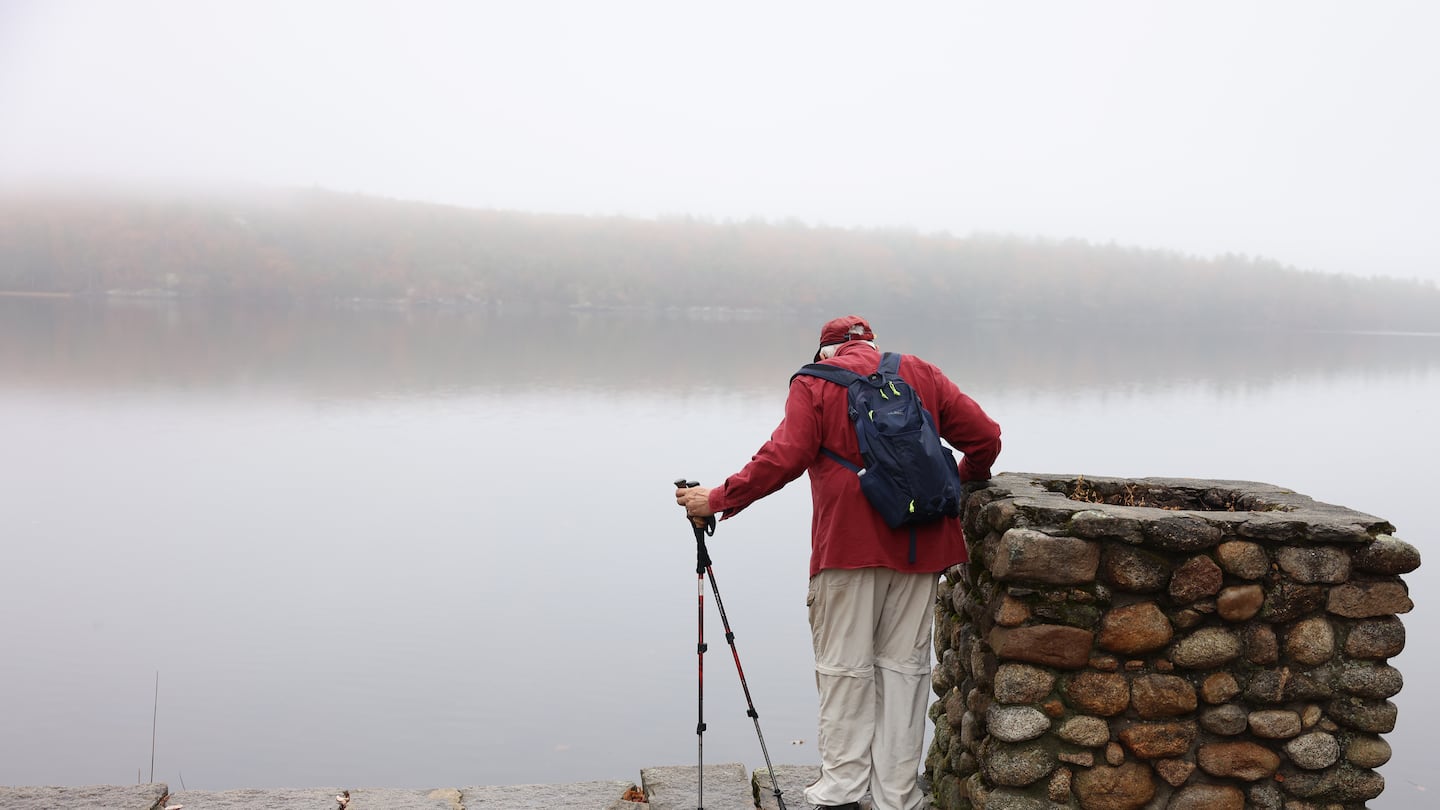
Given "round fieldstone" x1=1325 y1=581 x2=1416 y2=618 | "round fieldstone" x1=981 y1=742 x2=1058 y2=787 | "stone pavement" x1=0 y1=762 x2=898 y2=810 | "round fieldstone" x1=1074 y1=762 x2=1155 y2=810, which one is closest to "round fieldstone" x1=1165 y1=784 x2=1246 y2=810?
"round fieldstone" x1=1074 y1=762 x2=1155 y2=810

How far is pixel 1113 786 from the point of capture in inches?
139

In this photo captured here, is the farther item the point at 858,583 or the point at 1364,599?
the point at 858,583

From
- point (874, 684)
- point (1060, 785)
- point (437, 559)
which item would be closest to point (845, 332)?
point (874, 684)

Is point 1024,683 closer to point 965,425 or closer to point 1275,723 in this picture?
point 1275,723

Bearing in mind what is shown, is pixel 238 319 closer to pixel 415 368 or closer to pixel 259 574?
pixel 415 368

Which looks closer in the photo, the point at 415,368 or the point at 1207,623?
the point at 1207,623

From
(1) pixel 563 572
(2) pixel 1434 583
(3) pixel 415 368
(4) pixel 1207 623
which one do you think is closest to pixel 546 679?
(1) pixel 563 572

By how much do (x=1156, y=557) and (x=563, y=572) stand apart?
29.5ft

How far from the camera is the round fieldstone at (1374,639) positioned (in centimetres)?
348

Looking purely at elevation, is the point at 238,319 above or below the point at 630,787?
above

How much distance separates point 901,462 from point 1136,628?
0.89 m

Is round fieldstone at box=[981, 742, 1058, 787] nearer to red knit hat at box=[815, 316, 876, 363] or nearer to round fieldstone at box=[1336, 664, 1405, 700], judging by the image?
round fieldstone at box=[1336, 664, 1405, 700]

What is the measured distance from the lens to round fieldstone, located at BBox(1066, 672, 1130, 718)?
350 centimetres

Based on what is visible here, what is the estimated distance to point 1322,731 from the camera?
3535 millimetres
